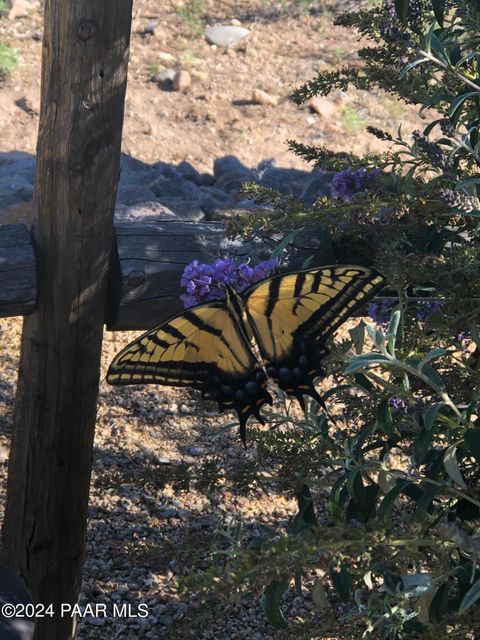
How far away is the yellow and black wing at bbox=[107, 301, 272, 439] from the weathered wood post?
11.3 inches

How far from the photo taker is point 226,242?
99.0 inches

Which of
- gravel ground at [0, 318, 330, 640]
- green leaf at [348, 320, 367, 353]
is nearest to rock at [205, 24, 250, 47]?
gravel ground at [0, 318, 330, 640]

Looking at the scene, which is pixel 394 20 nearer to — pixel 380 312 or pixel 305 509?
pixel 380 312

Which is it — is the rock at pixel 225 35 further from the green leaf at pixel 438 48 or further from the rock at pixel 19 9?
the green leaf at pixel 438 48

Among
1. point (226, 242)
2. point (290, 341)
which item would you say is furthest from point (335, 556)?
point (226, 242)

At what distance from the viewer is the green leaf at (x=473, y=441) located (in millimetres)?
1700

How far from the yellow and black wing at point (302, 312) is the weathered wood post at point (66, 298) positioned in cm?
50

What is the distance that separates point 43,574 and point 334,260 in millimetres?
1195

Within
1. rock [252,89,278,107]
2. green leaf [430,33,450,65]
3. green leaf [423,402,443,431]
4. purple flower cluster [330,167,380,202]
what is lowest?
green leaf [423,402,443,431]

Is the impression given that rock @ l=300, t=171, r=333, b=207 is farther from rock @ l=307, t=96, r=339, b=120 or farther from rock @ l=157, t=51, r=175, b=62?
rock @ l=157, t=51, r=175, b=62

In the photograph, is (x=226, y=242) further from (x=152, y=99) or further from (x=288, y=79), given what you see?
(x=288, y=79)

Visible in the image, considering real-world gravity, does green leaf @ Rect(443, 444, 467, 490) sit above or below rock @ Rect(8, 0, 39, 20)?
below

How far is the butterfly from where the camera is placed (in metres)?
2.07

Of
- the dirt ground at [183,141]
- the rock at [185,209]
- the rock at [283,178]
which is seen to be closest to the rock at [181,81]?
the dirt ground at [183,141]
